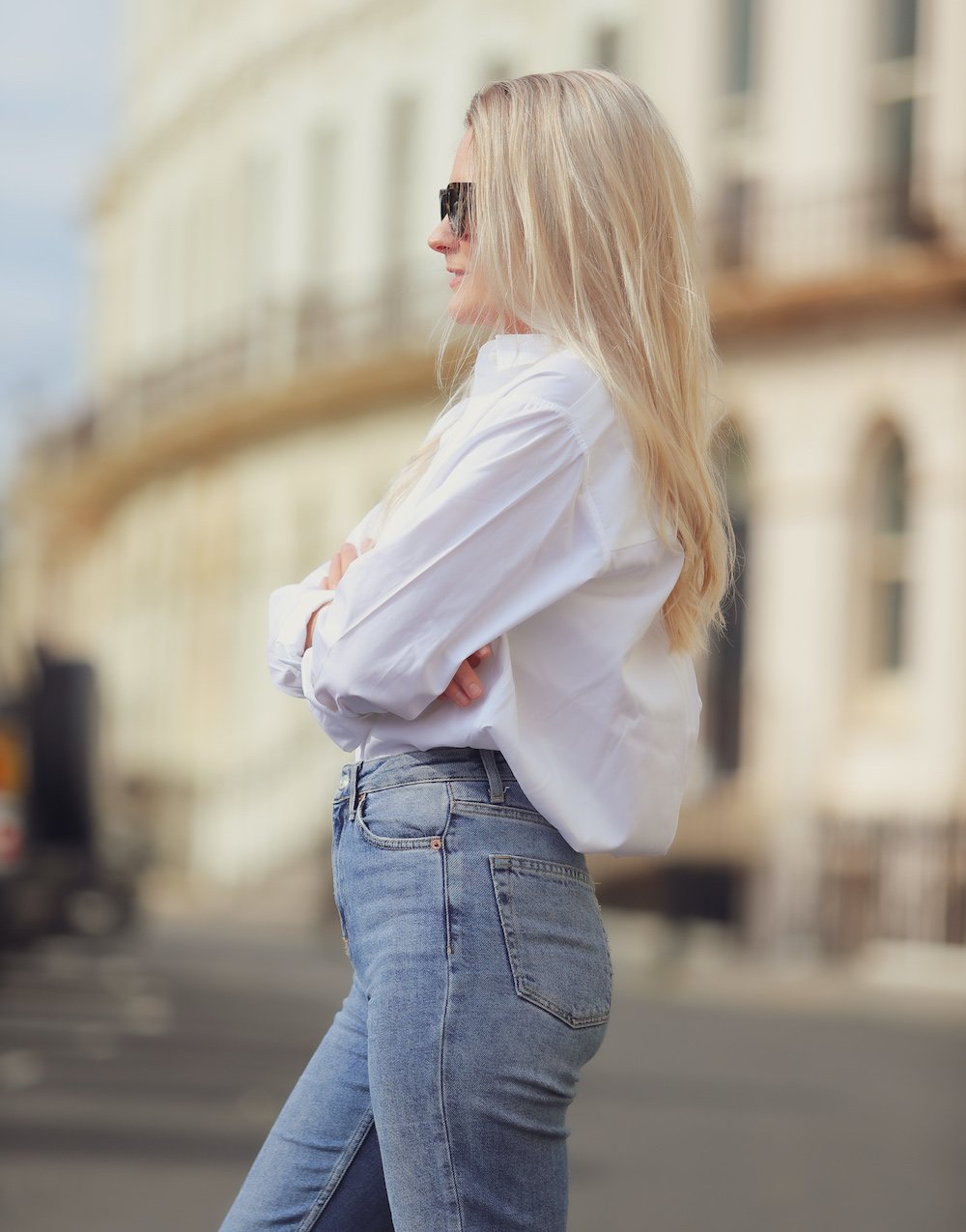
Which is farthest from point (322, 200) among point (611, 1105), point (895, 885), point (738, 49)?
point (611, 1105)

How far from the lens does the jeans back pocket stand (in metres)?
2.54

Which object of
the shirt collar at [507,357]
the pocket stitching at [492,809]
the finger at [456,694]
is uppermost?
the shirt collar at [507,357]

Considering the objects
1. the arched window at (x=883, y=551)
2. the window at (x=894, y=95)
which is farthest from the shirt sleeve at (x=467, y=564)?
the window at (x=894, y=95)

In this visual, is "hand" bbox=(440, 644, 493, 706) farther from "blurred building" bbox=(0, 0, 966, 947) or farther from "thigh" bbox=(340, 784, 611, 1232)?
"blurred building" bbox=(0, 0, 966, 947)

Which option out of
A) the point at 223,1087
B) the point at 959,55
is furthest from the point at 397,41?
the point at 223,1087

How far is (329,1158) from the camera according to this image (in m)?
2.80

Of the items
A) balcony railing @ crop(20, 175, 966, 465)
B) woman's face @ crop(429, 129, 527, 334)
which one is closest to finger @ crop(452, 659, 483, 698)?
woman's face @ crop(429, 129, 527, 334)

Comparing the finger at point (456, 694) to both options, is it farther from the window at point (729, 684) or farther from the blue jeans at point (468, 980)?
the window at point (729, 684)

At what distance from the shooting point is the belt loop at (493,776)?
2.58m

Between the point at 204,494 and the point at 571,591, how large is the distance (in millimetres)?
29220

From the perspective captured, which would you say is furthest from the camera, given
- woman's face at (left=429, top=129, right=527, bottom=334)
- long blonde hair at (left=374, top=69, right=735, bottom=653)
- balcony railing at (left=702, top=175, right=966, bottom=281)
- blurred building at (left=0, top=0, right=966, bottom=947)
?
balcony railing at (left=702, top=175, right=966, bottom=281)

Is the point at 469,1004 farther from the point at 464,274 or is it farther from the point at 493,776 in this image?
the point at 464,274

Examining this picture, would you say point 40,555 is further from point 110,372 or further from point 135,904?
point 135,904

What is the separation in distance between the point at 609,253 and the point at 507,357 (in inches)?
6.6
